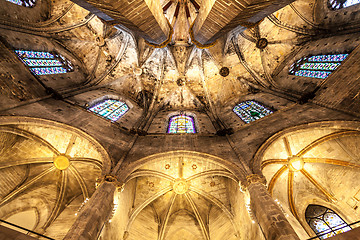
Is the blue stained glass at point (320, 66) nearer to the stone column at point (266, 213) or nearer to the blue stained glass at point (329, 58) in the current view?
the blue stained glass at point (329, 58)

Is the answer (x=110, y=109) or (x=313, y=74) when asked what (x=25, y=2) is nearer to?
(x=110, y=109)

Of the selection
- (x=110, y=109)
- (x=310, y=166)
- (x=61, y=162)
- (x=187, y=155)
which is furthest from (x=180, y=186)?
(x=110, y=109)

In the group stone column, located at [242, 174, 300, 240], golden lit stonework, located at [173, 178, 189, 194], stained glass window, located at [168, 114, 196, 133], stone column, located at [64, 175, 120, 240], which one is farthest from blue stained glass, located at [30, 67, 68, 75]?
stone column, located at [242, 174, 300, 240]

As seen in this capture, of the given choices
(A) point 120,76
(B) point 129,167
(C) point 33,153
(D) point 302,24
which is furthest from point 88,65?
(D) point 302,24

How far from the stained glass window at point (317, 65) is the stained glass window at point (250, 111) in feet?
9.74

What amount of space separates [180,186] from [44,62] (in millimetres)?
10316

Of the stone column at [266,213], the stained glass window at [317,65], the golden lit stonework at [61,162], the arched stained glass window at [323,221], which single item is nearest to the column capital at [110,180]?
the golden lit stonework at [61,162]

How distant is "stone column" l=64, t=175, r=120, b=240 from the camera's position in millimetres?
4916

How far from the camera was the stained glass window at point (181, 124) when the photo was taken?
1251cm

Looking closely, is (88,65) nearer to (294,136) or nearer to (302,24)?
(294,136)

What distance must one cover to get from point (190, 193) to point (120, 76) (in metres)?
10.3

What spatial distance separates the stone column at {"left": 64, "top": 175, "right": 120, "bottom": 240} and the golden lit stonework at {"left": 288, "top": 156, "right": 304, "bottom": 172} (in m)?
7.41

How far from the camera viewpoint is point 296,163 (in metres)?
9.14

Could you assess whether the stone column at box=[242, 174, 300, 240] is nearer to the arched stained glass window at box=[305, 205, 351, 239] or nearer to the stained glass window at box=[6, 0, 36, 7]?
the arched stained glass window at box=[305, 205, 351, 239]
